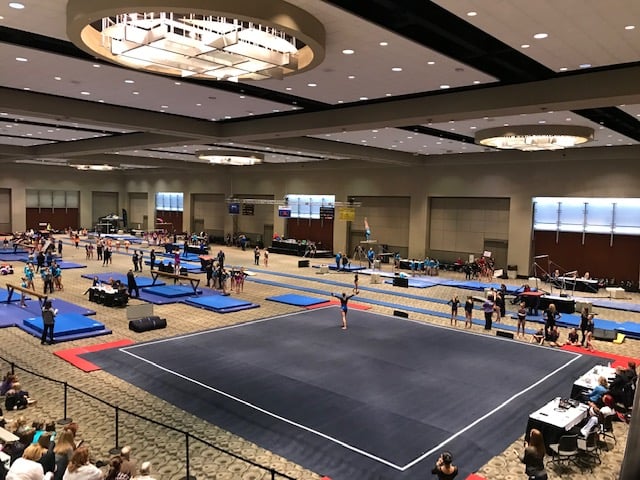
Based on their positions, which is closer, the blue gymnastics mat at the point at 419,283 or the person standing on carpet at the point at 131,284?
the person standing on carpet at the point at 131,284

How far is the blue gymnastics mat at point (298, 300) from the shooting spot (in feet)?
73.7

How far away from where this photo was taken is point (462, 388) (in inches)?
498

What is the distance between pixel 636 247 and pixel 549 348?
16461 millimetres

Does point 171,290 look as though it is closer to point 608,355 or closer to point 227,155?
point 227,155

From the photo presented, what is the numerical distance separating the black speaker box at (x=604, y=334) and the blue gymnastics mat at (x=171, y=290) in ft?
54.0

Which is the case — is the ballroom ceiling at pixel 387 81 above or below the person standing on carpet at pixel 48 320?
above

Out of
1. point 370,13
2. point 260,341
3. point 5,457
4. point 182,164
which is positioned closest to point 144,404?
point 5,457

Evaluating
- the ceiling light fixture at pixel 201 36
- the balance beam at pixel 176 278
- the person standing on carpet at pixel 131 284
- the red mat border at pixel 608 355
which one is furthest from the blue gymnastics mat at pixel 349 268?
the ceiling light fixture at pixel 201 36

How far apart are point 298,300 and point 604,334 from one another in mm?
11914

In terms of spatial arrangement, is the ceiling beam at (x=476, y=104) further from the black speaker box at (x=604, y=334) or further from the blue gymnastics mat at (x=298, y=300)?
the black speaker box at (x=604, y=334)

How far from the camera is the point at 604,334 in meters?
18.0

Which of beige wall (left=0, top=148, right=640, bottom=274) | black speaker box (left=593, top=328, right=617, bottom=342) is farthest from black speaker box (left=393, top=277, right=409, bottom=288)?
black speaker box (left=593, top=328, right=617, bottom=342)

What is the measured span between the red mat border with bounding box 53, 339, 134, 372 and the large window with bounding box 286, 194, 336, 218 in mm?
27895

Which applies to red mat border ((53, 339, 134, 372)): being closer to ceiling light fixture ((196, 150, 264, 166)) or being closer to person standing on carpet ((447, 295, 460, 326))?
person standing on carpet ((447, 295, 460, 326))
